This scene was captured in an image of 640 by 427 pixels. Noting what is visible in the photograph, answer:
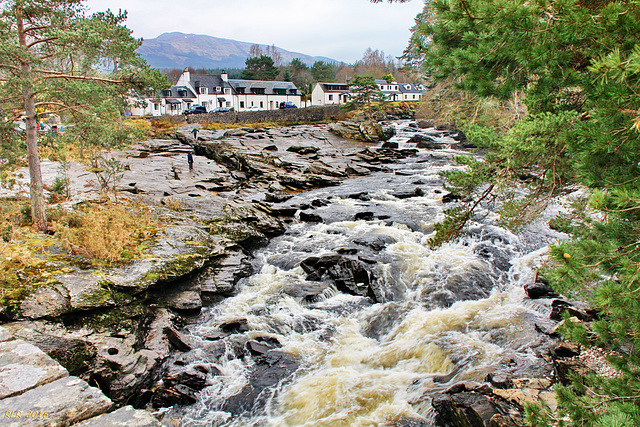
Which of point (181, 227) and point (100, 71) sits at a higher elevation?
point (100, 71)

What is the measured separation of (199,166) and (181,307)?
66.7 ft

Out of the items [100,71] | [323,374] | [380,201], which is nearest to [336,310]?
[323,374]

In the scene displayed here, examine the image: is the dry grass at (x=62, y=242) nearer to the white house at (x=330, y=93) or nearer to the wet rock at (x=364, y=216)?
the wet rock at (x=364, y=216)

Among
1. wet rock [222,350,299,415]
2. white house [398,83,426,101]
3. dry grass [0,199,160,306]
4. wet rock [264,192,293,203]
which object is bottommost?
wet rock [222,350,299,415]

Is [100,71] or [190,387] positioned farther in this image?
[100,71]

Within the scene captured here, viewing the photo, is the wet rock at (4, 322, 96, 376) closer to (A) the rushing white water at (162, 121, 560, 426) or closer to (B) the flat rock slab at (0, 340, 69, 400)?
(A) the rushing white water at (162, 121, 560, 426)

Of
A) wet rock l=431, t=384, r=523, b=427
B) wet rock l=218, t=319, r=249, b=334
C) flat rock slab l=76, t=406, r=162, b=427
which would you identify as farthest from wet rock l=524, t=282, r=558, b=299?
flat rock slab l=76, t=406, r=162, b=427

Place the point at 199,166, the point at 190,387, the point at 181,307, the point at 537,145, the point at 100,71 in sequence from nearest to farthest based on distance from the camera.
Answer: the point at 537,145, the point at 190,387, the point at 181,307, the point at 100,71, the point at 199,166

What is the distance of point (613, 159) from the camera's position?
395cm

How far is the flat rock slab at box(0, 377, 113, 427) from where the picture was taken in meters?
3.54

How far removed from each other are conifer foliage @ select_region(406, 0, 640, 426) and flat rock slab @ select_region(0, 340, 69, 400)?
5.33 m

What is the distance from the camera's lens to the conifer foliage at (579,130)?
3.42 metres

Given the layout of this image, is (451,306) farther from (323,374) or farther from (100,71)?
(100,71)

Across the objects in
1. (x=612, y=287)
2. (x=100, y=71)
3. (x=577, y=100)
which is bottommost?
(x=612, y=287)
